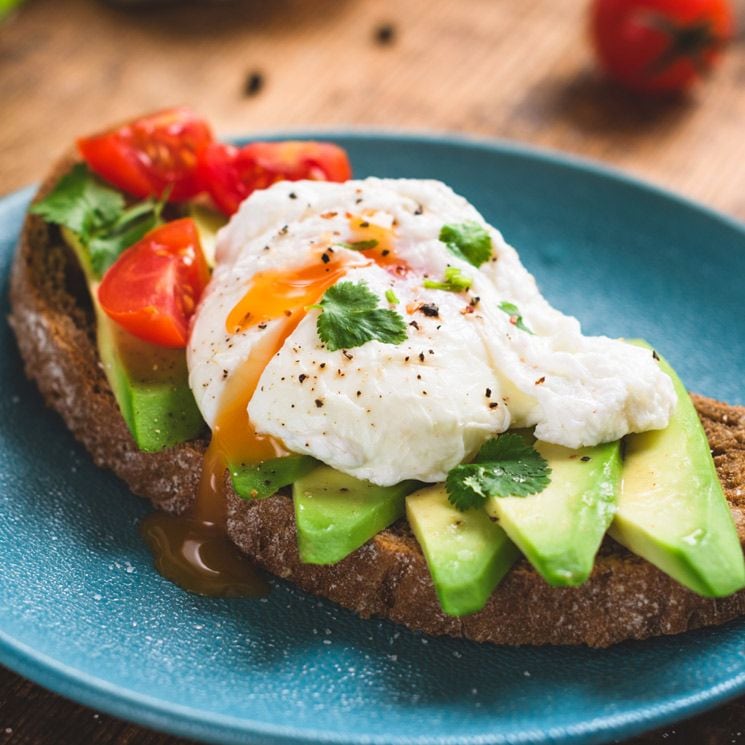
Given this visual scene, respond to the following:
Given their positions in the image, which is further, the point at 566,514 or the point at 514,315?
the point at 514,315

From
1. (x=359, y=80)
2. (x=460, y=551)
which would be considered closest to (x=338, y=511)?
(x=460, y=551)

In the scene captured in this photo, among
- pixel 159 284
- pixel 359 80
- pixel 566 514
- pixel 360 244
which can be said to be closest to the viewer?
pixel 566 514

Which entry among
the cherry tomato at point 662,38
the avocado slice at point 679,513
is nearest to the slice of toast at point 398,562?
the avocado slice at point 679,513

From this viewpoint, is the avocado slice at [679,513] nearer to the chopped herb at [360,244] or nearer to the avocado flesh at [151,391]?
the chopped herb at [360,244]

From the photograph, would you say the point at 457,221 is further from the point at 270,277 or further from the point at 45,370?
the point at 45,370

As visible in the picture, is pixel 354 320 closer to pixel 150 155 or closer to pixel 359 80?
pixel 150 155

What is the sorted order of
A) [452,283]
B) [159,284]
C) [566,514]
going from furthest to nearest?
[159,284] < [452,283] < [566,514]

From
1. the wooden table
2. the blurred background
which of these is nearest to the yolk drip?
the blurred background

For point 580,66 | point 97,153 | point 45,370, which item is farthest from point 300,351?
point 580,66
